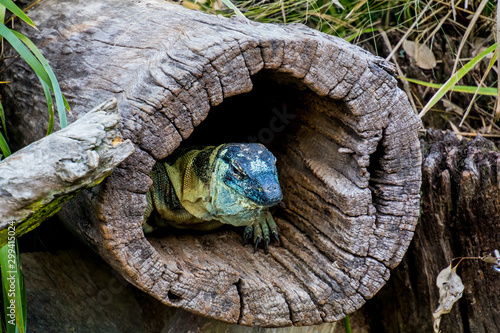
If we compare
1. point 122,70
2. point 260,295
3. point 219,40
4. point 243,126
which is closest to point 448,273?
point 260,295

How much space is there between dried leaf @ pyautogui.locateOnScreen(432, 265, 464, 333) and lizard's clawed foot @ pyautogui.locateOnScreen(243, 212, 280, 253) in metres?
0.87

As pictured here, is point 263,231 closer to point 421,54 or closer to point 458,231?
point 458,231

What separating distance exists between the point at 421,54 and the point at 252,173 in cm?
210

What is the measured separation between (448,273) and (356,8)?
1.91 metres

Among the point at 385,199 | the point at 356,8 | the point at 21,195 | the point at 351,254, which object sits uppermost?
the point at 356,8

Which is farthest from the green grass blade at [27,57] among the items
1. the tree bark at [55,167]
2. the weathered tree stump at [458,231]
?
the weathered tree stump at [458,231]

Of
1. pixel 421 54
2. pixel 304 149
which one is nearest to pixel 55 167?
pixel 304 149

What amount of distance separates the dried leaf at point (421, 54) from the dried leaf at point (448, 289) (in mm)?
1645

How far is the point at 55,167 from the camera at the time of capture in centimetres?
162

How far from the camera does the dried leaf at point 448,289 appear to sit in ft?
8.80

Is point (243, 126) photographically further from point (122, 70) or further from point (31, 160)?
point (31, 160)

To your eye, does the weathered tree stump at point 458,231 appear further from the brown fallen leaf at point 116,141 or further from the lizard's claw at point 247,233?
the brown fallen leaf at point 116,141

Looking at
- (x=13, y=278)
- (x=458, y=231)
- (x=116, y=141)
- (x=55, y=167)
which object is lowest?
(x=13, y=278)

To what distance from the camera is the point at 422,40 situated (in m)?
3.89
